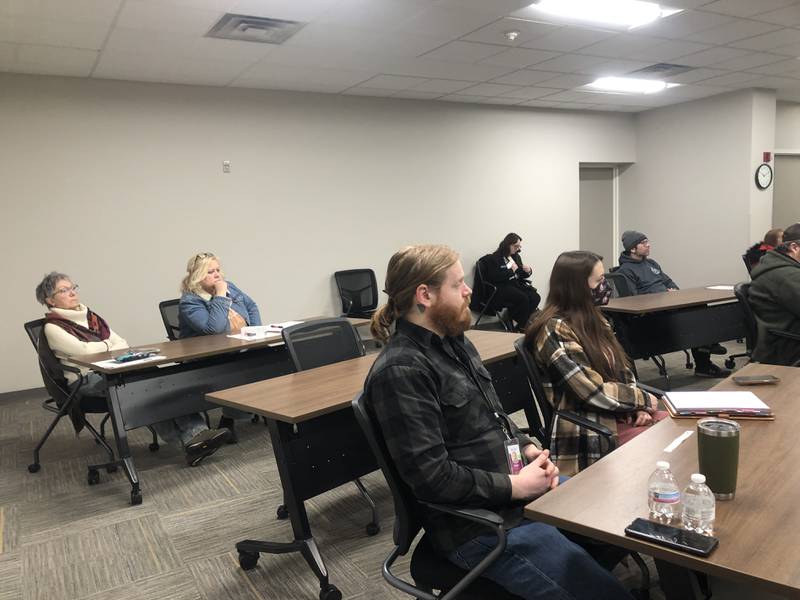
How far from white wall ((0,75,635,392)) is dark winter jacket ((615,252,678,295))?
2.35 metres

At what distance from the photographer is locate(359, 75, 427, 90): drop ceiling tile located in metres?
5.71

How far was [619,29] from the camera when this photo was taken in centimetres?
461

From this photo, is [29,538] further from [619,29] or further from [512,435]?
[619,29]

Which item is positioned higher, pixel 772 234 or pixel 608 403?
pixel 772 234

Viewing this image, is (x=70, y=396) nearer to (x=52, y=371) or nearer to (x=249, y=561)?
(x=52, y=371)

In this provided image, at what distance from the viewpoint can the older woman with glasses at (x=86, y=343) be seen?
3.49 m

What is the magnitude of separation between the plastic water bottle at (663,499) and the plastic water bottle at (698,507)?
2cm

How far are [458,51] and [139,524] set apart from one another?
13.3ft

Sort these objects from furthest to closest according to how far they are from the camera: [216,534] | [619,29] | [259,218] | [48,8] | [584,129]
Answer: [584,129] → [259,218] → [619,29] → [48,8] → [216,534]

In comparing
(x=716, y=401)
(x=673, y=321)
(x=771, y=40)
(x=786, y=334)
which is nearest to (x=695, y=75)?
(x=771, y=40)

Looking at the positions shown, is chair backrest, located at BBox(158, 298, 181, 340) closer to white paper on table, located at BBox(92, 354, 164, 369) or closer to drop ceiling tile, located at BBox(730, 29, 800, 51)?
white paper on table, located at BBox(92, 354, 164, 369)

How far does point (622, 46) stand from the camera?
507 cm

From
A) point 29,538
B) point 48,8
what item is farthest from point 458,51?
point 29,538

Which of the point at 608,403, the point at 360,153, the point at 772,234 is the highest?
Result: the point at 360,153
